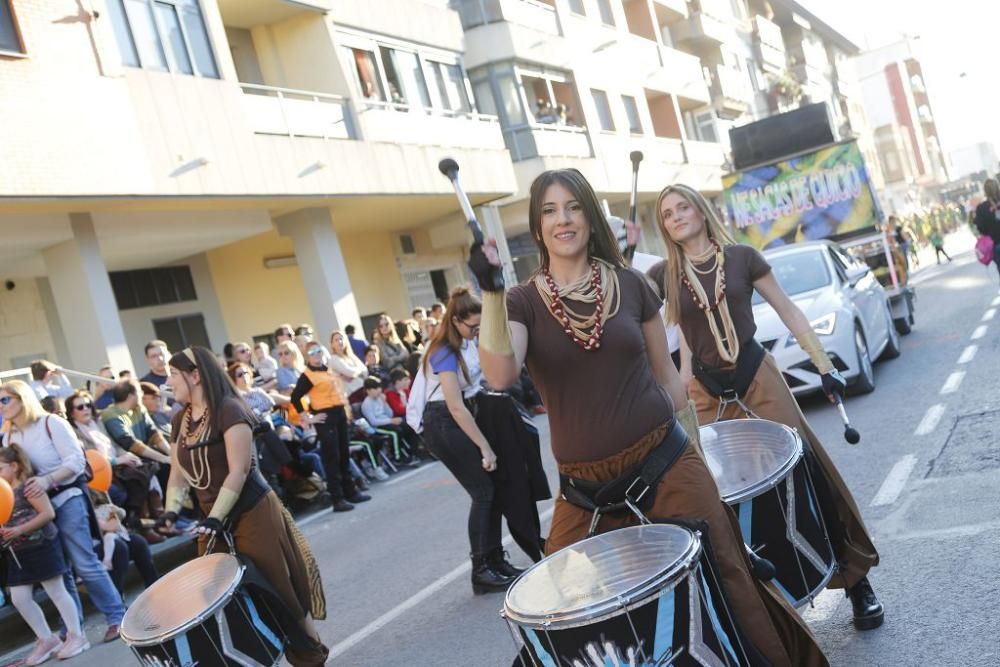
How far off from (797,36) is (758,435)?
62087mm

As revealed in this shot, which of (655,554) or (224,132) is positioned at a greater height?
(224,132)

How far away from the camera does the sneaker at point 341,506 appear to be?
12.5 m

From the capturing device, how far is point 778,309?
5.29 m

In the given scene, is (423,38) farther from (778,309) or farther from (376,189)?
(778,309)

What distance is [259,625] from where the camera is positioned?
505cm

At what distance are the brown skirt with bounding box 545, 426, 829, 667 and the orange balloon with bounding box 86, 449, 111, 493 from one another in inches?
285

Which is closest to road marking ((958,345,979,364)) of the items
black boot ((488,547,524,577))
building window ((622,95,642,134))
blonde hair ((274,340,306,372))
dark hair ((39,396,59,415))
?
black boot ((488,547,524,577))

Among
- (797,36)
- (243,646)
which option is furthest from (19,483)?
(797,36)

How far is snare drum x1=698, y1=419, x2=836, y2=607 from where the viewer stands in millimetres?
4023

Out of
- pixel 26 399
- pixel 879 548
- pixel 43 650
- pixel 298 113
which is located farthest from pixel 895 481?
pixel 298 113

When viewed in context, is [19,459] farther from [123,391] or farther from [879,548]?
[879,548]

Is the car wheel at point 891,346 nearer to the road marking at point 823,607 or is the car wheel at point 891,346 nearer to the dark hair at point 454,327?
the dark hair at point 454,327

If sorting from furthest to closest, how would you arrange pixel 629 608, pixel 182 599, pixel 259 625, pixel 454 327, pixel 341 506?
pixel 341 506 < pixel 454 327 < pixel 259 625 < pixel 182 599 < pixel 629 608

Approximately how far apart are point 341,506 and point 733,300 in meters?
7.91
